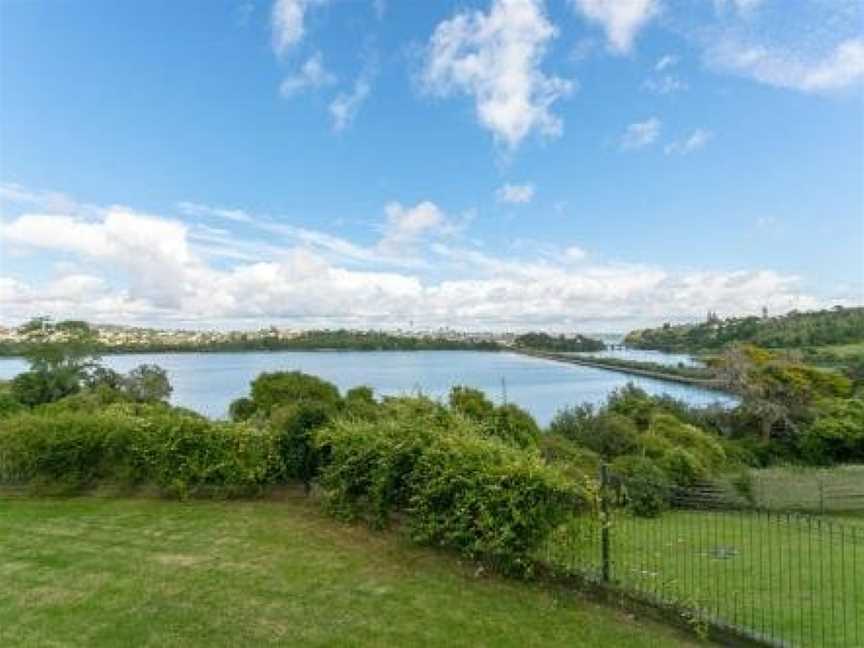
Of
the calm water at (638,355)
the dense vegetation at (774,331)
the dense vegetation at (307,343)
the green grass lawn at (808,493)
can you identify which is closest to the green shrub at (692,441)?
the green grass lawn at (808,493)

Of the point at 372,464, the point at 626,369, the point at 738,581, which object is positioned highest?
the point at 372,464

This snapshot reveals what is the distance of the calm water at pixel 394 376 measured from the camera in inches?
1926

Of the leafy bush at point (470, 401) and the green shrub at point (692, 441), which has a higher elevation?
the leafy bush at point (470, 401)

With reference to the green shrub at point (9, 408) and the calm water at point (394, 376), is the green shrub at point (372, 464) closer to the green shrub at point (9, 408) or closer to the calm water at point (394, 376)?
the green shrub at point (9, 408)

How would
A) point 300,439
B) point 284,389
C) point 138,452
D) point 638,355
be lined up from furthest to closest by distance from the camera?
point 638,355 < point 284,389 < point 138,452 < point 300,439

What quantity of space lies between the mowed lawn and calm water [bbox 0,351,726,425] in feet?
67.2

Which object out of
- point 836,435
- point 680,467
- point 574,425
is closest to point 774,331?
point 836,435

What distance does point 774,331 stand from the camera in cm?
6762

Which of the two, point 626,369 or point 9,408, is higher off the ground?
point 9,408

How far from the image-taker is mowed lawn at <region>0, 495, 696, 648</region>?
14.6 feet

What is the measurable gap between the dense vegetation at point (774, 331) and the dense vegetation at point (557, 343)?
1412 cm

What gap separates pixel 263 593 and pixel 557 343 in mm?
115829

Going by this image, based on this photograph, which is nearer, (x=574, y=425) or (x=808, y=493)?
(x=808, y=493)

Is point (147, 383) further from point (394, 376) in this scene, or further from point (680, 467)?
point (680, 467)
